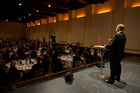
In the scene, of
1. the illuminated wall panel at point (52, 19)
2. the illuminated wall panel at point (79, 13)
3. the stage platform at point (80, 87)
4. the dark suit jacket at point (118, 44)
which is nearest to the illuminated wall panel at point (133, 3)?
the illuminated wall panel at point (79, 13)

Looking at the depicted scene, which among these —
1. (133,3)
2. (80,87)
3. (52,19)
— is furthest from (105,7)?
(52,19)

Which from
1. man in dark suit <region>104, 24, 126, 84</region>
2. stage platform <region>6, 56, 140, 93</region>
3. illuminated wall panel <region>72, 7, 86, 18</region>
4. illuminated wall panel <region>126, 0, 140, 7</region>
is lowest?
stage platform <region>6, 56, 140, 93</region>

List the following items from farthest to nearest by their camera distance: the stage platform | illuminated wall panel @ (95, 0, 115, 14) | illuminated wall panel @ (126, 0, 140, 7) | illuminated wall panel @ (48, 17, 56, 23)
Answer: illuminated wall panel @ (48, 17, 56, 23), illuminated wall panel @ (95, 0, 115, 14), illuminated wall panel @ (126, 0, 140, 7), the stage platform

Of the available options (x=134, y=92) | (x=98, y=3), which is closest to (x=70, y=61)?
(x=134, y=92)

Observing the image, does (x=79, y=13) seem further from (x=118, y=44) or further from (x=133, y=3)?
(x=118, y=44)

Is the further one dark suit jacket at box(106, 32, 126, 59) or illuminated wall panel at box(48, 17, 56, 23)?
illuminated wall panel at box(48, 17, 56, 23)

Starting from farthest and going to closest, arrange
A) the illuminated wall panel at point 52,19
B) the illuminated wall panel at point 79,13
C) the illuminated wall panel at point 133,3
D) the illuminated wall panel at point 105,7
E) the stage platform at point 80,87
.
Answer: the illuminated wall panel at point 52,19, the illuminated wall panel at point 79,13, the illuminated wall panel at point 105,7, the illuminated wall panel at point 133,3, the stage platform at point 80,87

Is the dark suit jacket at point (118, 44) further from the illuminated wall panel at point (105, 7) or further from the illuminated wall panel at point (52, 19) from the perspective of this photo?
the illuminated wall panel at point (52, 19)

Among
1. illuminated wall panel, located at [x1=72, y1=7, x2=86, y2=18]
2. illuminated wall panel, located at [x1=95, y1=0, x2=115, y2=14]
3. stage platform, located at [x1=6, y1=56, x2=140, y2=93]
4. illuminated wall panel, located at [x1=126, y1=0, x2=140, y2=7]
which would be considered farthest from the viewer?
illuminated wall panel, located at [x1=72, y1=7, x2=86, y2=18]

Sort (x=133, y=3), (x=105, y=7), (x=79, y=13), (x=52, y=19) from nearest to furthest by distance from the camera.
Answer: (x=133, y=3) → (x=105, y=7) → (x=79, y=13) → (x=52, y=19)

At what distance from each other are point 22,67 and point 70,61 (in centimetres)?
251

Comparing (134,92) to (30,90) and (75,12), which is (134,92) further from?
(75,12)

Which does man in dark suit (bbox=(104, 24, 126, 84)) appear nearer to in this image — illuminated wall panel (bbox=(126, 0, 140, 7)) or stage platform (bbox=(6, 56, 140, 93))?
stage platform (bbox=(6, 56, 140, 93))

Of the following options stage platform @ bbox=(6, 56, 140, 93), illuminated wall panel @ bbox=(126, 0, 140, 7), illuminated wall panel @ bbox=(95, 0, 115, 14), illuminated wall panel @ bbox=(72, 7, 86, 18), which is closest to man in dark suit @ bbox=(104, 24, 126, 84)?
Answer: stage platform @ bbox=(6, 56, 140, 93)
